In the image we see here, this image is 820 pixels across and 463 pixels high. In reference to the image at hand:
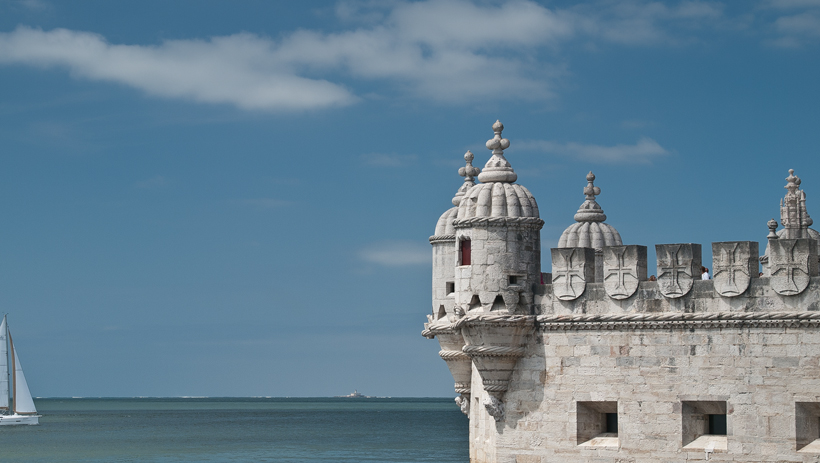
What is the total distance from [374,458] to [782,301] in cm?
4540

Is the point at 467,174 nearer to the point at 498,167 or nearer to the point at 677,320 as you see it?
the point at 498,167

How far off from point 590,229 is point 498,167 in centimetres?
671

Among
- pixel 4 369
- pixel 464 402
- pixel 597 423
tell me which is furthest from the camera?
pixel 4 369

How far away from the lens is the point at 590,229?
3153 cm

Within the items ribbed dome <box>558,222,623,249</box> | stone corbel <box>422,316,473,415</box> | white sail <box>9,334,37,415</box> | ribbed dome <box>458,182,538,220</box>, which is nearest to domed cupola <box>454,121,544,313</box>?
ribbed dome <box>458,182,538,220</box>

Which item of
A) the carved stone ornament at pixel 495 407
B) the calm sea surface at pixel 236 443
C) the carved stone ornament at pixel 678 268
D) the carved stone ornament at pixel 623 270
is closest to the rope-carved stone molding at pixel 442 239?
the carved stone ornament at pixel 495 407

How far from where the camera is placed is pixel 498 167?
25.7 meters

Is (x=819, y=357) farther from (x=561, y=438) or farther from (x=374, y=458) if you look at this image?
(x=374, y=458)

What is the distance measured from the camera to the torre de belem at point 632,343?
22.0 meters

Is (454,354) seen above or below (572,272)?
below

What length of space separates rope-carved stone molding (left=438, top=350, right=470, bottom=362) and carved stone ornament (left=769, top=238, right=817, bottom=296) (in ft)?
30.4

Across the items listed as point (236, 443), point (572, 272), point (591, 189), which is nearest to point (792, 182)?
point (591, 189)

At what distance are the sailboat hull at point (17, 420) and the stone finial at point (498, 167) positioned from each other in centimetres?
8751

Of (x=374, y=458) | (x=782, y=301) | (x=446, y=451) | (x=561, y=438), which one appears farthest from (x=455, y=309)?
(x=446, y=451)
